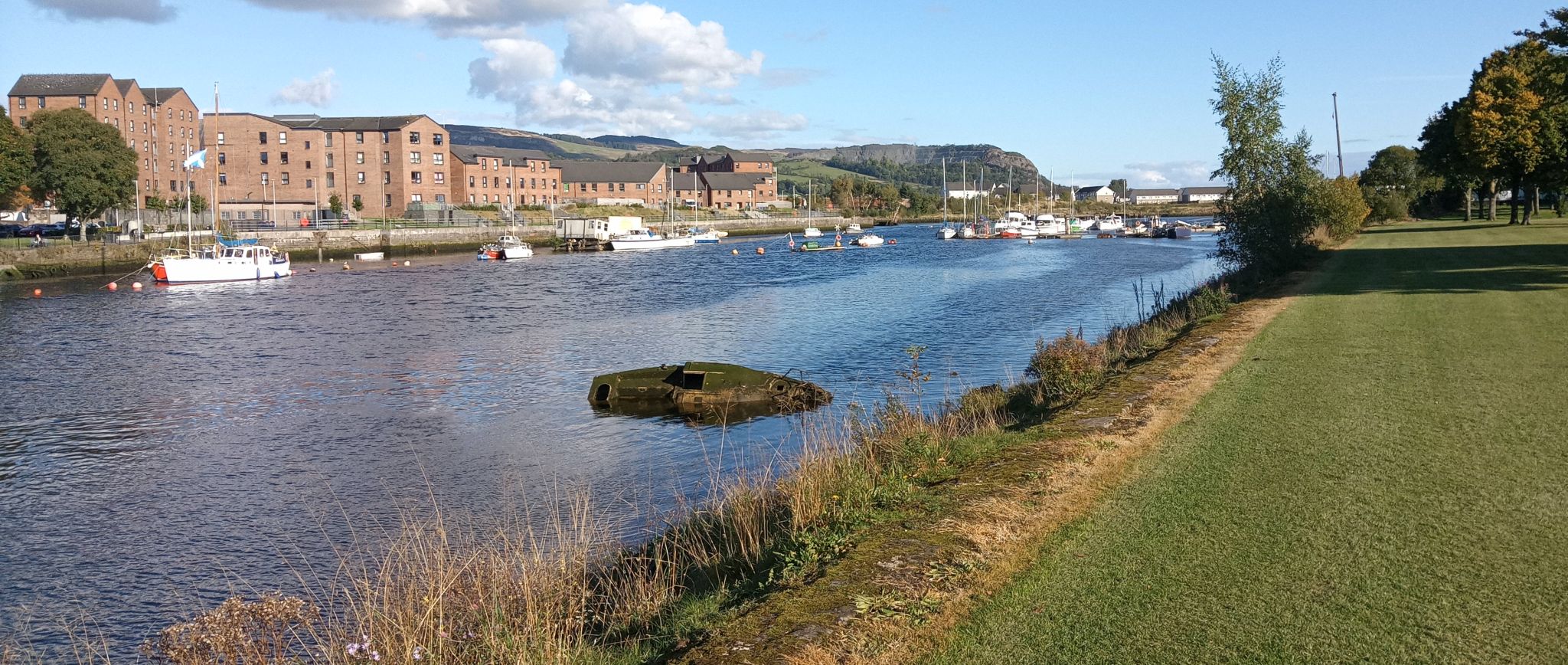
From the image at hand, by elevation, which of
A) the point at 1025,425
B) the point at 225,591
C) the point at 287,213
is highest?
the point at 287,213

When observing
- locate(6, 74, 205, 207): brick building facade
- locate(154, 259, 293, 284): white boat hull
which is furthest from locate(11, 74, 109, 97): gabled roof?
locate(154, 259, 293, 284): white boat hull

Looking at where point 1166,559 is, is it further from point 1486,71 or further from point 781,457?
point 1486,71

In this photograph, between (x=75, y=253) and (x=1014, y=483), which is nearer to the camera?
(x=1014, y=483)

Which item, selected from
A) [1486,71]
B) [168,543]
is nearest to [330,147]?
[1486,71]

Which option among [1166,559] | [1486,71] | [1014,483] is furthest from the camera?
[1486,71]

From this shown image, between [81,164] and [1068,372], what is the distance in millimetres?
85605

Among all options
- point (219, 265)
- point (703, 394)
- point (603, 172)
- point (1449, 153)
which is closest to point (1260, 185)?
point (703, 394)

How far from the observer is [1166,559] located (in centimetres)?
806

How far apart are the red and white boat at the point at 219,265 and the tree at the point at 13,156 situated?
1569 centimetres

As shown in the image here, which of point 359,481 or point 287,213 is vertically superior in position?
point 287,213

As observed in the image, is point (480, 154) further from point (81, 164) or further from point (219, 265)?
point (219, 265)

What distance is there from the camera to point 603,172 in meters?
166

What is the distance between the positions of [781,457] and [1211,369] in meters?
6.79

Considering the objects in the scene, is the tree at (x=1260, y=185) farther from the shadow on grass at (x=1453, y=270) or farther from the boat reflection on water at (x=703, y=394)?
the boat reflection on water at (x=703, y=394)
